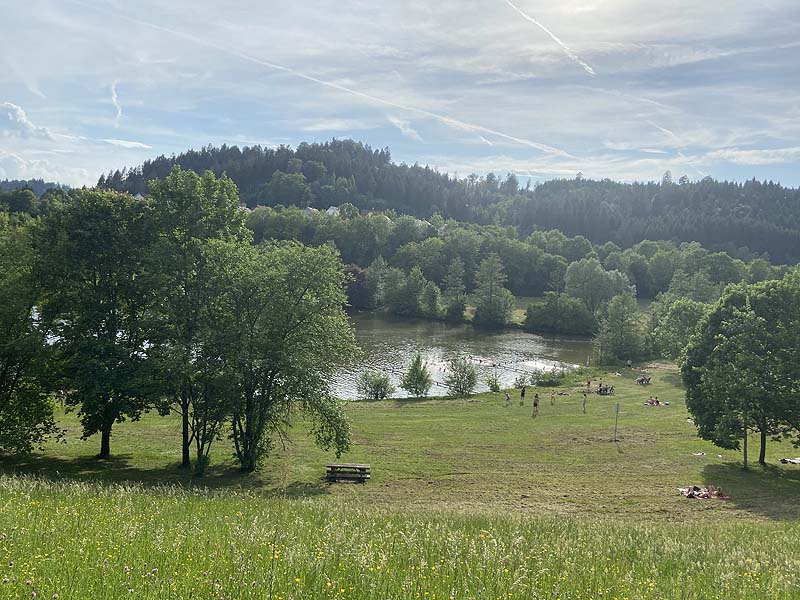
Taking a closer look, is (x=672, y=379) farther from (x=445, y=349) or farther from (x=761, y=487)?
(x=761, y=487)

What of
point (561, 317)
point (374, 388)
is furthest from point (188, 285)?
point (561, 317)

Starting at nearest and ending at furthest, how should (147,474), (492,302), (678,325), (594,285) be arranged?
(147,474) → (678,325) → (492,302) → (594,285)

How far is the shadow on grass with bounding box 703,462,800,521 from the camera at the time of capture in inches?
950

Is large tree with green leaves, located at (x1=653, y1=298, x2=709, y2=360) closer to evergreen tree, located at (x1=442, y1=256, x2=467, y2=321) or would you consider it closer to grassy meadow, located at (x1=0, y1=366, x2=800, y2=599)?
grassy meadow, located at (x1=0, y1=366, x2=800, y2=599)

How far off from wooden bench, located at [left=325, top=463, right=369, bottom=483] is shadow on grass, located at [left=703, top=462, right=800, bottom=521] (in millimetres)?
16956

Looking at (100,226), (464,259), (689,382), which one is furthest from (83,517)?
(464,259)

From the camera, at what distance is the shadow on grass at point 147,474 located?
25031 millimetres

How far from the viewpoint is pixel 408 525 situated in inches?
521

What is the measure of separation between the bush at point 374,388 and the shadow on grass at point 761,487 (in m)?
31.6

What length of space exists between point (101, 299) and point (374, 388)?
33.0 metres

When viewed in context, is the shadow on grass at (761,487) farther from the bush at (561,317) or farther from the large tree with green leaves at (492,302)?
the large tree with green leaves at (492,302)

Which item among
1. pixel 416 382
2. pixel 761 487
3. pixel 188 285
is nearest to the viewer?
pixel 188 285

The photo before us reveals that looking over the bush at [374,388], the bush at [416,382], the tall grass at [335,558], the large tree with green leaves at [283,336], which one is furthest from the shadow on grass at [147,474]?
the bush at [416,382]

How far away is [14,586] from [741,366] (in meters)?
33.8
